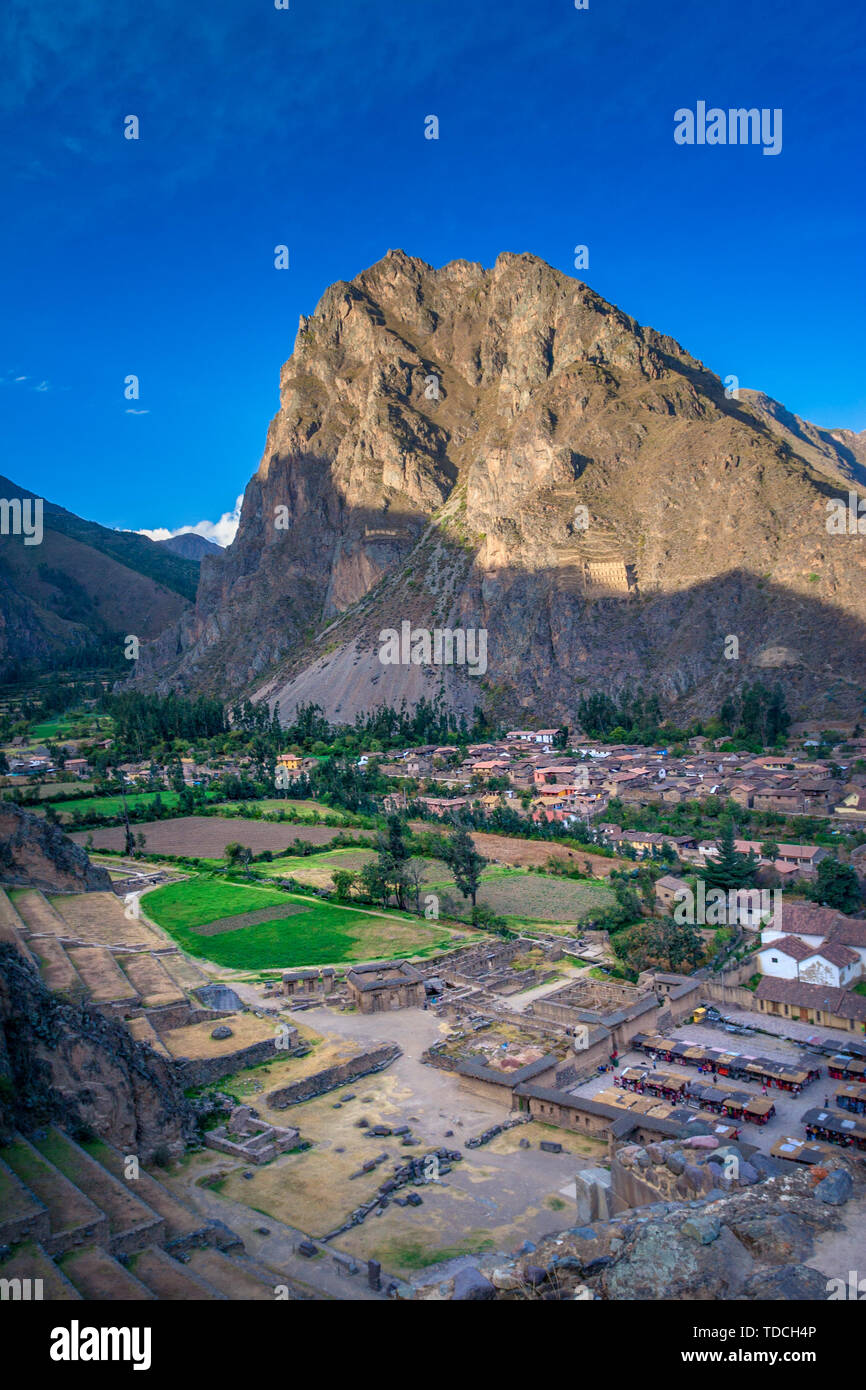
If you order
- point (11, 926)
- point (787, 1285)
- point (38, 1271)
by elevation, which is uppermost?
point (787, 1285)

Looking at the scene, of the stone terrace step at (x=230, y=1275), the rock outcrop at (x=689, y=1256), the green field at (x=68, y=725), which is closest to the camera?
Result: the rock outcrop at (x=689, y=1256)

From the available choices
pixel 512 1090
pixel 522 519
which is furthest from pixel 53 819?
pixel 522 519

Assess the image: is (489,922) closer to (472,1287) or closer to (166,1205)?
(166,1205)

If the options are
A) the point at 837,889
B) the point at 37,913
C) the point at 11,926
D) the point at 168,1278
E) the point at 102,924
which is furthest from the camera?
the point at 837,889

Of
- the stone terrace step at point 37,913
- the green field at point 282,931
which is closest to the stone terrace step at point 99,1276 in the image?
the stone terrace step at point 37,913


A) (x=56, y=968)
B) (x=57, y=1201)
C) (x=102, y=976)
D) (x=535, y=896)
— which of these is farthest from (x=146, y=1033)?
(x=535, y=896)

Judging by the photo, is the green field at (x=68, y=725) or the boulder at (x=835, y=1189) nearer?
the boulder at (x=835, y=1189)

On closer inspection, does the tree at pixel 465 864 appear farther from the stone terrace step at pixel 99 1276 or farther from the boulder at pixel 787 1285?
the boulder at pixel 787 1285

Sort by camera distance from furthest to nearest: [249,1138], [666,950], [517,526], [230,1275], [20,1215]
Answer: [517,526]
[666,950]
[249,1138]
[230,1275]
[20,1215]
